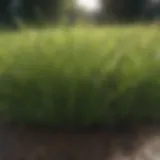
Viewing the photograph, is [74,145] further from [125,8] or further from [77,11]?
[125,8]

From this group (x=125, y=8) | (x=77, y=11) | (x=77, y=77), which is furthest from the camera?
(x=125, y=8)

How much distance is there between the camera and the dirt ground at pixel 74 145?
11.3 inches

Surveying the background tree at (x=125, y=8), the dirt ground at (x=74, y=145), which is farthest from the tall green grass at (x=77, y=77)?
the background tree at (x=125, y=8)

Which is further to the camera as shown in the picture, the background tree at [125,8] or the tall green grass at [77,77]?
the background tree at [125,8]

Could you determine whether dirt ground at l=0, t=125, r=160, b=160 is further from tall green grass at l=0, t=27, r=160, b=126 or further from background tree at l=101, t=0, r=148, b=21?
background tree at l=101, t=0, r=148, b=21

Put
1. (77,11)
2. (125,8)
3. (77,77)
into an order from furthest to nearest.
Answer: (125,8)
(77,11)
(77,77)

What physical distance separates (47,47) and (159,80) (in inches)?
3.4

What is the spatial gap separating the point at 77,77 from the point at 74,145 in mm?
51

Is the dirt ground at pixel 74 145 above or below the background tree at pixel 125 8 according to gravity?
below

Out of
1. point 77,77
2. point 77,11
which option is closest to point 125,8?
point 77,11

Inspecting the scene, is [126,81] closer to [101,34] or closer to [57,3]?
[101,34]

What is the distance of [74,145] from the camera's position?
29cm

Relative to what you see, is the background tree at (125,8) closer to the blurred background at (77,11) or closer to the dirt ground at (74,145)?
the blurred background at (77,11)

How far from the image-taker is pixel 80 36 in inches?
11.4
